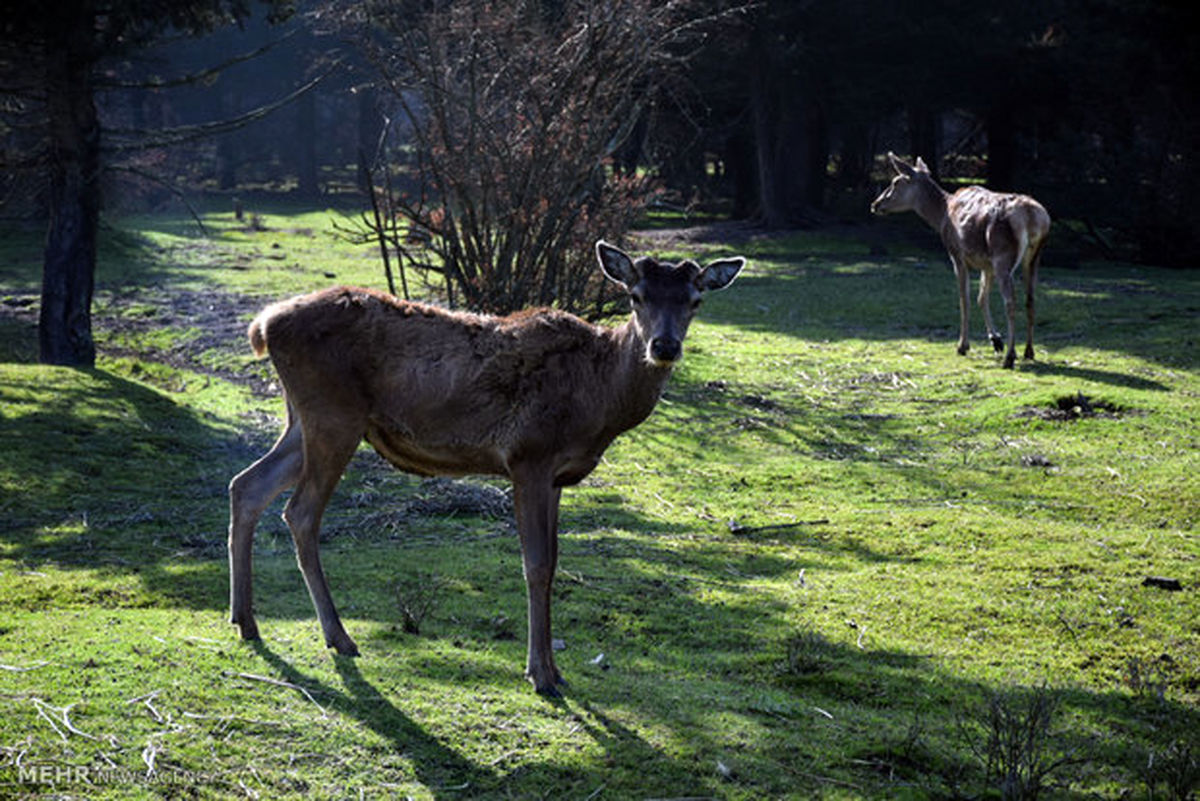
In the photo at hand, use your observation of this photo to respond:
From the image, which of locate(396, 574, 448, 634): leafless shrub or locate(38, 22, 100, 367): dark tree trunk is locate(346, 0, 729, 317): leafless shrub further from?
locate(396, 574, 448, 634): leafless shrub

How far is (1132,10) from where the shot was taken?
26.5m

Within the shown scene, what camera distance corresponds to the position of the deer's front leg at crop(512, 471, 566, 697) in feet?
18.2

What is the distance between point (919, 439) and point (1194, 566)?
423cm

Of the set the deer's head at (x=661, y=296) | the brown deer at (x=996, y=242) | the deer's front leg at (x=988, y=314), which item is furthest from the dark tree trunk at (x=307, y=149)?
the deer's head at (x=661, y=296)

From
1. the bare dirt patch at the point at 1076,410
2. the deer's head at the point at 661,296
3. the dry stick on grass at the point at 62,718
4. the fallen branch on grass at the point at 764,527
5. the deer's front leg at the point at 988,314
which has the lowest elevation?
the fallen branch on grass at the point at 764,527

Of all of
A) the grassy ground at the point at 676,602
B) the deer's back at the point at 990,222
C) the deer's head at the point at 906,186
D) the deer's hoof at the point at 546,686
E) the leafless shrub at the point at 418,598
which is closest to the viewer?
the grassy ground at the point at 676,602

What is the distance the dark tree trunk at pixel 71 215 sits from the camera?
14.1m

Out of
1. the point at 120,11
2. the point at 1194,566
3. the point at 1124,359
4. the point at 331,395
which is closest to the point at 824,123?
the point at 1124,359

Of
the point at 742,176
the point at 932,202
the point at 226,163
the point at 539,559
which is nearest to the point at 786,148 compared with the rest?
the point at 742,176

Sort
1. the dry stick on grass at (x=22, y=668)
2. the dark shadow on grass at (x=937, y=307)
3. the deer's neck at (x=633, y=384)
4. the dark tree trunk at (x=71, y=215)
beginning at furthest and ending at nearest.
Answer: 1. the dark shadow on grass at (x=937, y=307)
2. the dark tree trunk at (x=71, y=215)
3. the deer's neck at (x=633, y=384)
4. the dry stick on grass at (x=22, y=668)

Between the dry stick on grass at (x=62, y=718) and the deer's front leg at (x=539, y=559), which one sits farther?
the deer's front leg at (x=539, y=559)

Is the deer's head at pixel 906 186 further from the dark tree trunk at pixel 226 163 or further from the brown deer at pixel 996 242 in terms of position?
the dark tree trunk at pixel 226 163

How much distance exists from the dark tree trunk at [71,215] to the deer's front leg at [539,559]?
1026 cm

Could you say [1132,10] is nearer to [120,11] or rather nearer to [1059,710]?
[120,11]
